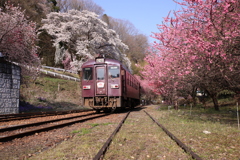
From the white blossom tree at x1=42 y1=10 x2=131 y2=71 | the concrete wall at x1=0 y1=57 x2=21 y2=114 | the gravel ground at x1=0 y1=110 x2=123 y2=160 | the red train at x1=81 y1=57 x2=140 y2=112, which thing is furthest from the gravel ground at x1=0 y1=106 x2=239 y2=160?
the white blossom tree at x1=42 y1=10 x2=131 y2=71

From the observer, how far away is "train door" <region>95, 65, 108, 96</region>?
13023 mm

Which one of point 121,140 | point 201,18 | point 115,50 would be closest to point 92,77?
point 201,18

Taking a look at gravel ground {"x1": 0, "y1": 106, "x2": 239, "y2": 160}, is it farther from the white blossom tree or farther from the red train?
the white blossom tree

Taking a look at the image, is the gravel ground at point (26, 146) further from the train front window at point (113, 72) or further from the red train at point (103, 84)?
the train front window at point (113, 72)

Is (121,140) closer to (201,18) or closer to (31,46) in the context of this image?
(201,18)

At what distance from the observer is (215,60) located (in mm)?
6789

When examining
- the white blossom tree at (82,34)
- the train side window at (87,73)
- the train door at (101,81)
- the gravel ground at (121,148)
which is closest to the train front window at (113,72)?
the train door at (101,81)

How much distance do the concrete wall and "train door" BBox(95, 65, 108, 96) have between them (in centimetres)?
440

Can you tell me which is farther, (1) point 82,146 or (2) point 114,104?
(2) point 114,104

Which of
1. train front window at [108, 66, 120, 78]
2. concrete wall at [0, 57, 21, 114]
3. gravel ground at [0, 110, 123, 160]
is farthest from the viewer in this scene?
train front window at [108, 66, 120, 78]

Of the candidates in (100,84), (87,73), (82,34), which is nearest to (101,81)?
(100,84)

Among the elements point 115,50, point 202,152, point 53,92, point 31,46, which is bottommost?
point 202,152

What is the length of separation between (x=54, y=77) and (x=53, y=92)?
5.55 metres

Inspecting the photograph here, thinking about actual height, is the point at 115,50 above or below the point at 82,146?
above
